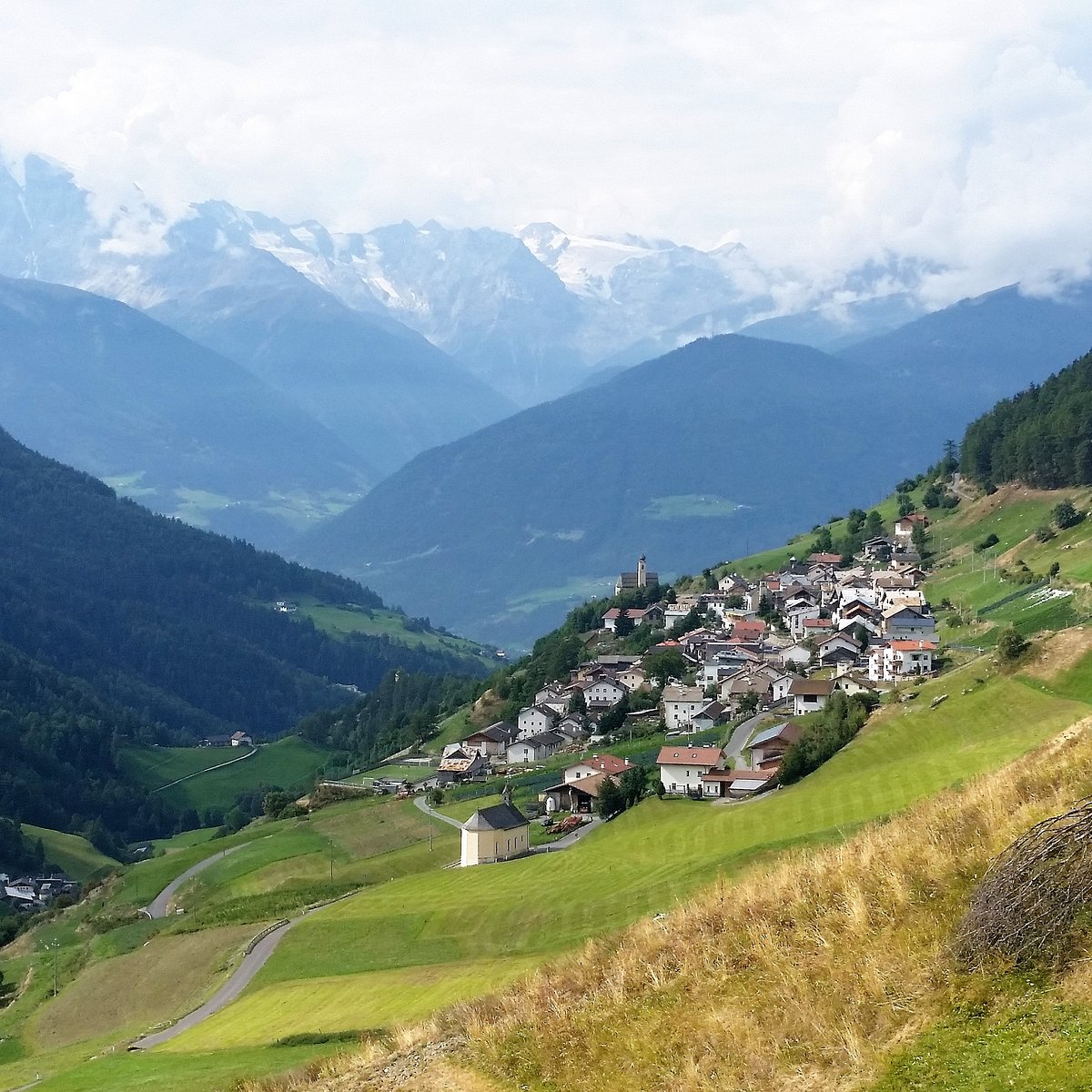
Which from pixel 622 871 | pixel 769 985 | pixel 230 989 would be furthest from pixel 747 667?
pixel 769 985

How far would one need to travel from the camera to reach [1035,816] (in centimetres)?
1819

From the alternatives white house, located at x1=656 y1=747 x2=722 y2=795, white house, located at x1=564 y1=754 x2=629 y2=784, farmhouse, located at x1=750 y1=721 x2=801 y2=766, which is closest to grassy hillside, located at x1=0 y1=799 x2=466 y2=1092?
white house, located at x1=564 y1=754 x2=629 y2=784

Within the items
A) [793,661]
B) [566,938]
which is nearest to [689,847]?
[566,938]

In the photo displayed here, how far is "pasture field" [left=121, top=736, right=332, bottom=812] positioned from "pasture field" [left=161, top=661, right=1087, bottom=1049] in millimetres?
83762

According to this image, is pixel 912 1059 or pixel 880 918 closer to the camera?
pixel 912 1059

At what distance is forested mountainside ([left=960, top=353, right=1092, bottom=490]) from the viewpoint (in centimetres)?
11119

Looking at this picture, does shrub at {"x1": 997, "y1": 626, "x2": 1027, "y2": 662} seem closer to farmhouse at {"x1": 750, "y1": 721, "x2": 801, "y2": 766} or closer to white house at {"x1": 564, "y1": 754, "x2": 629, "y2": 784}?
farmhouse at {"x1": 750, "y1": 721, "x2": 801, "y2": 766}

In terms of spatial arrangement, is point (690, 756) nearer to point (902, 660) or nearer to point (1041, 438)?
point (902, 660)

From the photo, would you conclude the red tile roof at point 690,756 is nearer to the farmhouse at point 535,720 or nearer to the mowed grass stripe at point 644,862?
the mowed grass stripe at point 644,862

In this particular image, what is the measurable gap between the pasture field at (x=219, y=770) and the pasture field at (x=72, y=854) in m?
16.8

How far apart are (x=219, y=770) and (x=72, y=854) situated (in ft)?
114

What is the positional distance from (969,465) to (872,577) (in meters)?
23.4

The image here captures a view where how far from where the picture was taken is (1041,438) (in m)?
114

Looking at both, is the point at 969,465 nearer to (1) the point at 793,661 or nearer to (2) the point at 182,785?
(1) the point at 793,661
